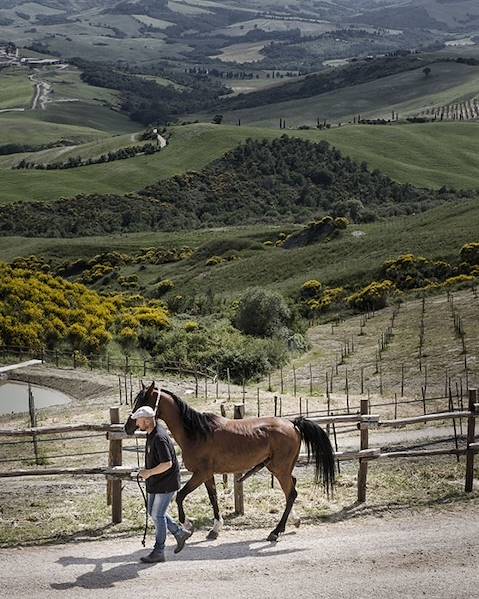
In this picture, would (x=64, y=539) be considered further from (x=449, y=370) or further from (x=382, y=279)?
(x=382, y=279)

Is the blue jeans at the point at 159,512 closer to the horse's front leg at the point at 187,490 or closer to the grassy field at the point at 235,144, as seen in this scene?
the horse's front leg at the point at 187,490

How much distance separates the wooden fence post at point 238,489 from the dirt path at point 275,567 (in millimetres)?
782

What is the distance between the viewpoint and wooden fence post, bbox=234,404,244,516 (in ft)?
44.3

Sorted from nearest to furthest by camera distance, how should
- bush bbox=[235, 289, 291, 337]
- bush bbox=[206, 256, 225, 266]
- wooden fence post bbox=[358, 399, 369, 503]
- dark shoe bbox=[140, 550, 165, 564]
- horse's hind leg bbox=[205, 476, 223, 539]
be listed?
1. dark shoe bbox=[140, 550, 165, 564]
2. horse's hind leg bbox=[205, 476, 223, 539]
3. wooden fence post bbox=[358, 399, 369, 503]
4. bush bbox=[235, 289, 291, 337]
5. bush bbox=[206, 256, 225, 266]

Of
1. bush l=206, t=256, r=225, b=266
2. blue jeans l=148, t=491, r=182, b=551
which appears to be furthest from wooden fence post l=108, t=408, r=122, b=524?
bush l=206, t=256, r=225, b=266

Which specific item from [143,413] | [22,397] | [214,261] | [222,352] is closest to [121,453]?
[143,413]

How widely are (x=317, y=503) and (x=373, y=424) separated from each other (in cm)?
160

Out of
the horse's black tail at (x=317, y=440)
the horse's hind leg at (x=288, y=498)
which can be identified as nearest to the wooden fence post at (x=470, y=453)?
the horse's black tail at (x=317, y=440)

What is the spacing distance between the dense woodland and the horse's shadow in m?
94.0

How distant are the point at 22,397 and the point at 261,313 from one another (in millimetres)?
16486

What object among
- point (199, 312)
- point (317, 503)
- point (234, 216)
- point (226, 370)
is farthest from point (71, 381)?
point (234, 216)

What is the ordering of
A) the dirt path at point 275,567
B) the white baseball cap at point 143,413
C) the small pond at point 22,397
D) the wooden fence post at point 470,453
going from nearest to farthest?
the dirt path at point 275,567 → the white baseball cap at point 143,413 → the wooden fence post at point 470,453 → the small pond at point 22,397

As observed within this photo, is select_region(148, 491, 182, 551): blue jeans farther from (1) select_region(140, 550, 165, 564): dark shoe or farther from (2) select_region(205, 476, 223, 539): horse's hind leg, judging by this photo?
(2) select_region(205, 476, 223, 539): horse's hind leg

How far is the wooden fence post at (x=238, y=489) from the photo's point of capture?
13.5m
